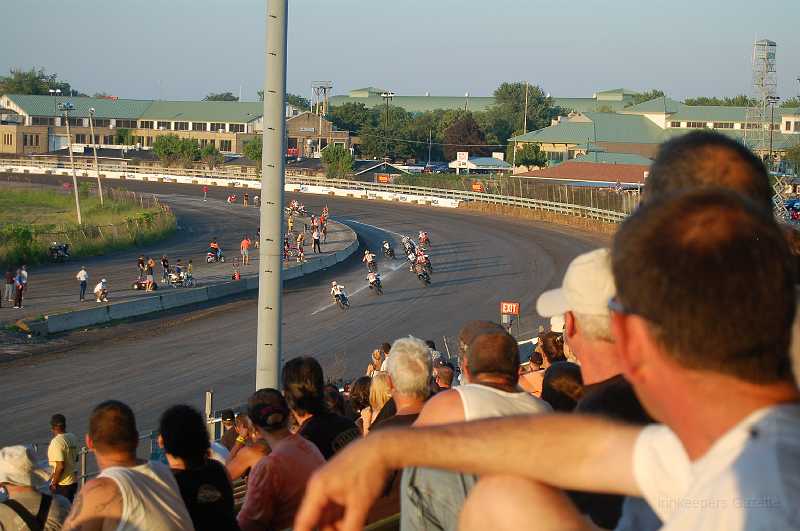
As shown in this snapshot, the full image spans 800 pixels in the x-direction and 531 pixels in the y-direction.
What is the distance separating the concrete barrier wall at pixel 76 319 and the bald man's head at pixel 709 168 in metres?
29.5

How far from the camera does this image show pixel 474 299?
3969cm

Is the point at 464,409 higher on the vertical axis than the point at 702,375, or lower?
lower

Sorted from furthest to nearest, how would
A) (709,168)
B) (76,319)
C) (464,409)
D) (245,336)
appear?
1. (76,319)
2. (245,336)
3. (464,409)
4. (709,168)

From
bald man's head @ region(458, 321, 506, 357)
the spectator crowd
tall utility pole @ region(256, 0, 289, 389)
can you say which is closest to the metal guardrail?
tall utility pole @ region(256, 0, 289, 389)

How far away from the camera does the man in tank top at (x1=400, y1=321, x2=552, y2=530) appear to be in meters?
2.96

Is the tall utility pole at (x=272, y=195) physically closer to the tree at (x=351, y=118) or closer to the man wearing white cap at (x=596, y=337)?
the man wearing white cap at (x=596, y=337)

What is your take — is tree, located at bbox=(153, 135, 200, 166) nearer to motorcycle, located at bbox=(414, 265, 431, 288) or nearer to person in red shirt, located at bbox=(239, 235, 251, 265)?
person in red shirt, located at bbox=(239, 235, 251, 265)

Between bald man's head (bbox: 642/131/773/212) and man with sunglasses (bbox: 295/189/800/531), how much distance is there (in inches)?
48.4

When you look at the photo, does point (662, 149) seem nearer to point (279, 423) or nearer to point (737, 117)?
point (279, 423)

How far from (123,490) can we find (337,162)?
96986 millimetres

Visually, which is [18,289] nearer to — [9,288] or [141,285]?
[9,288]

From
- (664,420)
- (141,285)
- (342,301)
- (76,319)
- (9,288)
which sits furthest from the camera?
(141,285)

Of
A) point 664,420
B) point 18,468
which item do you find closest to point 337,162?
point 18,468

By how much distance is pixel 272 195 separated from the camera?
10523 mm
